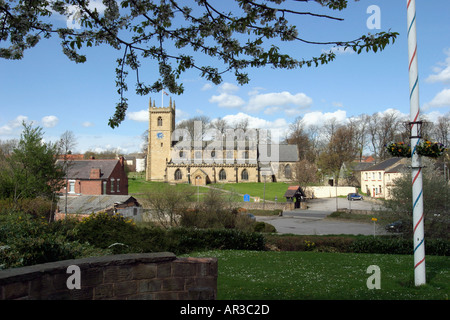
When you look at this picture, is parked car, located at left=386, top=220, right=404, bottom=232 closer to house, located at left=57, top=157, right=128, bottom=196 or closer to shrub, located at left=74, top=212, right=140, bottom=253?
shrub, located at left=74, top=212, right=140, bottom=253

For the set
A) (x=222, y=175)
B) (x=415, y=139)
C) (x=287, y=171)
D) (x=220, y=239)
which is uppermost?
(x=287, y=171)

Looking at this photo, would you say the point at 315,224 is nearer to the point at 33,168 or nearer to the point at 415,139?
the point at 33,168

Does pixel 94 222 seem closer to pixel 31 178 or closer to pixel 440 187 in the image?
pixel 31 178

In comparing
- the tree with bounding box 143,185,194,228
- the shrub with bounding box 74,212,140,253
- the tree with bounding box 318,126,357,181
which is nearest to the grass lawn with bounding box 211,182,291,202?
the tree with bounding box 318,126,357,181

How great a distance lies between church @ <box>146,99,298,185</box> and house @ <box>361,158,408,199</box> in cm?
2307

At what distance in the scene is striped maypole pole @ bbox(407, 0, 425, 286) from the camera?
8.05 meters

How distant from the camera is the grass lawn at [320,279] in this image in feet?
23.9

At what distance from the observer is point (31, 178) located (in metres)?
25.6

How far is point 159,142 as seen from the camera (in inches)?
3317

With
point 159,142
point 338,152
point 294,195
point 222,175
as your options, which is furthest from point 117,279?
point 159,142

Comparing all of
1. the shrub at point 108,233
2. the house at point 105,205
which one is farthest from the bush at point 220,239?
the house at point 105,205

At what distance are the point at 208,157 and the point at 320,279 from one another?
77218mm

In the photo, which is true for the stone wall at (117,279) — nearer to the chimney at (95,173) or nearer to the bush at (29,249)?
the bush at (29,249)

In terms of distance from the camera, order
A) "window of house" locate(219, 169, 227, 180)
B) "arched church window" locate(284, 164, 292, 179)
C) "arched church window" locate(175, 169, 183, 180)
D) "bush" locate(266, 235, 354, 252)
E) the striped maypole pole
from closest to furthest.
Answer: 1. the striped maypole pole
2. "bush" locate(266, 235, 354, 252)
3. "arched church window" locate(175, 169, 183, 180)
4. "window of house" locate(219, 169, 227, 180)
5. "arched church window" locate(284, 164, 292, 179)
